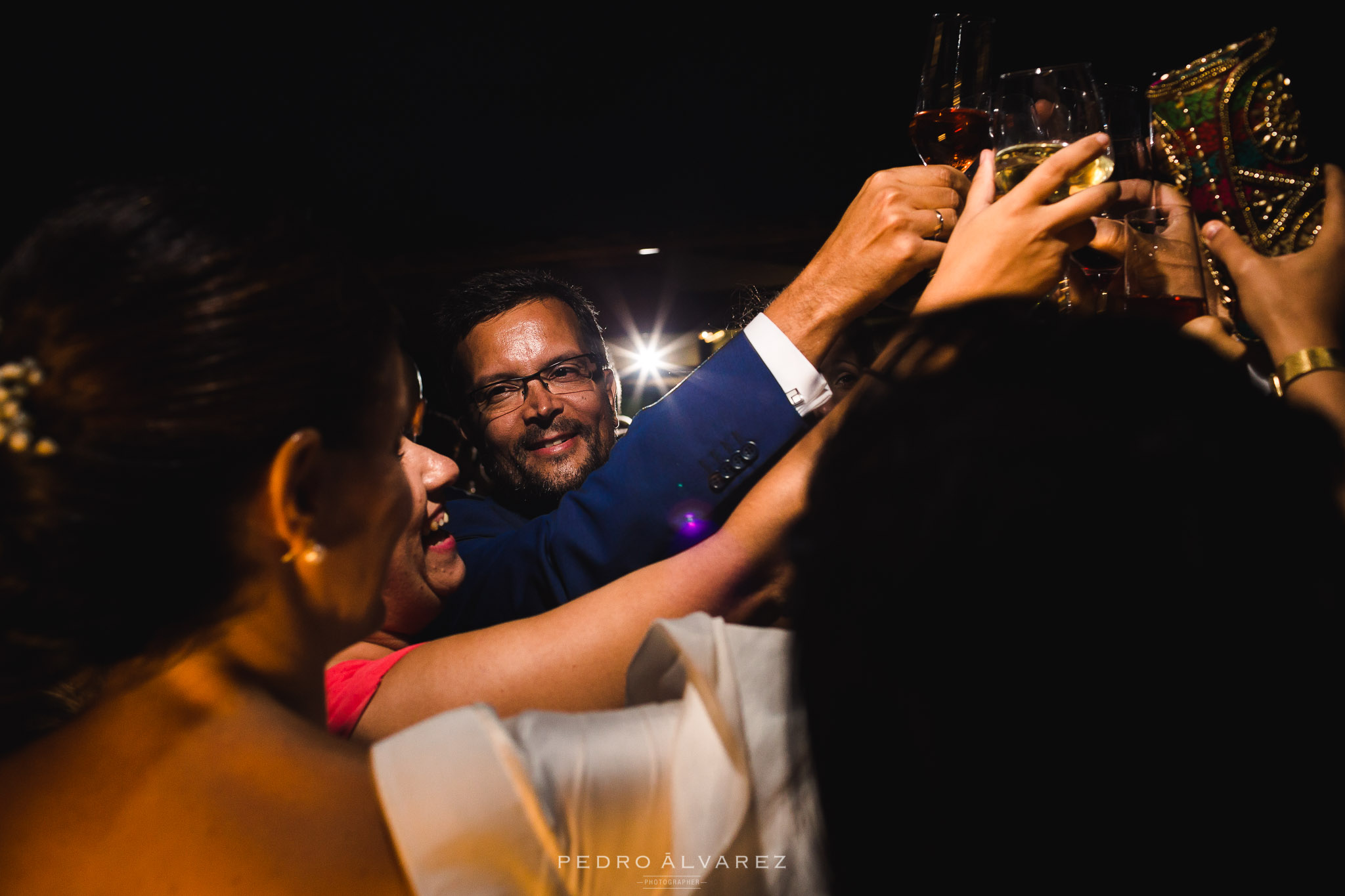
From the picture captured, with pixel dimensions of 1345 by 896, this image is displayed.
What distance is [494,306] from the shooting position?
2461mm

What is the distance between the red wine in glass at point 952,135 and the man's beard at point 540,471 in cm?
136

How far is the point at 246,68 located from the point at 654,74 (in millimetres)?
1720

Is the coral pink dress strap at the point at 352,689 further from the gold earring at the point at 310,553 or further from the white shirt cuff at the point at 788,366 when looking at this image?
the white shirt cuff at the point at 788,366

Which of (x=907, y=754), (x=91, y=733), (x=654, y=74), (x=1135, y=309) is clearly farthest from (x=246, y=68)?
(x=907, y=754)

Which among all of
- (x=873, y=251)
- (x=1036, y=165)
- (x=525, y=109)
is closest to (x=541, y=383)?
(x=873, y=251)

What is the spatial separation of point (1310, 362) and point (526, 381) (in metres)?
1.91

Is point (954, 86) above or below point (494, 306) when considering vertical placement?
above

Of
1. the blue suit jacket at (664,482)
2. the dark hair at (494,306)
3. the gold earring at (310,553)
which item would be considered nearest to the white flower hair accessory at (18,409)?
the gold earring at (310,553)

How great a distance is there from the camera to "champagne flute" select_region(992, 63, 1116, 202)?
1.04 meters

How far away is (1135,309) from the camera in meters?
1.04

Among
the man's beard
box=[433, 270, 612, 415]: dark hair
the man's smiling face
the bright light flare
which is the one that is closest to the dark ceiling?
box=[433, 270, 612, 415]: dark hair

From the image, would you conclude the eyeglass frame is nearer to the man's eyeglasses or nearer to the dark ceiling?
the man's eyeglasses

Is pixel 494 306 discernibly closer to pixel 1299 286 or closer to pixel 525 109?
pixel 525 109

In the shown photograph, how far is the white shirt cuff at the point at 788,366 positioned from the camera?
1251mm
